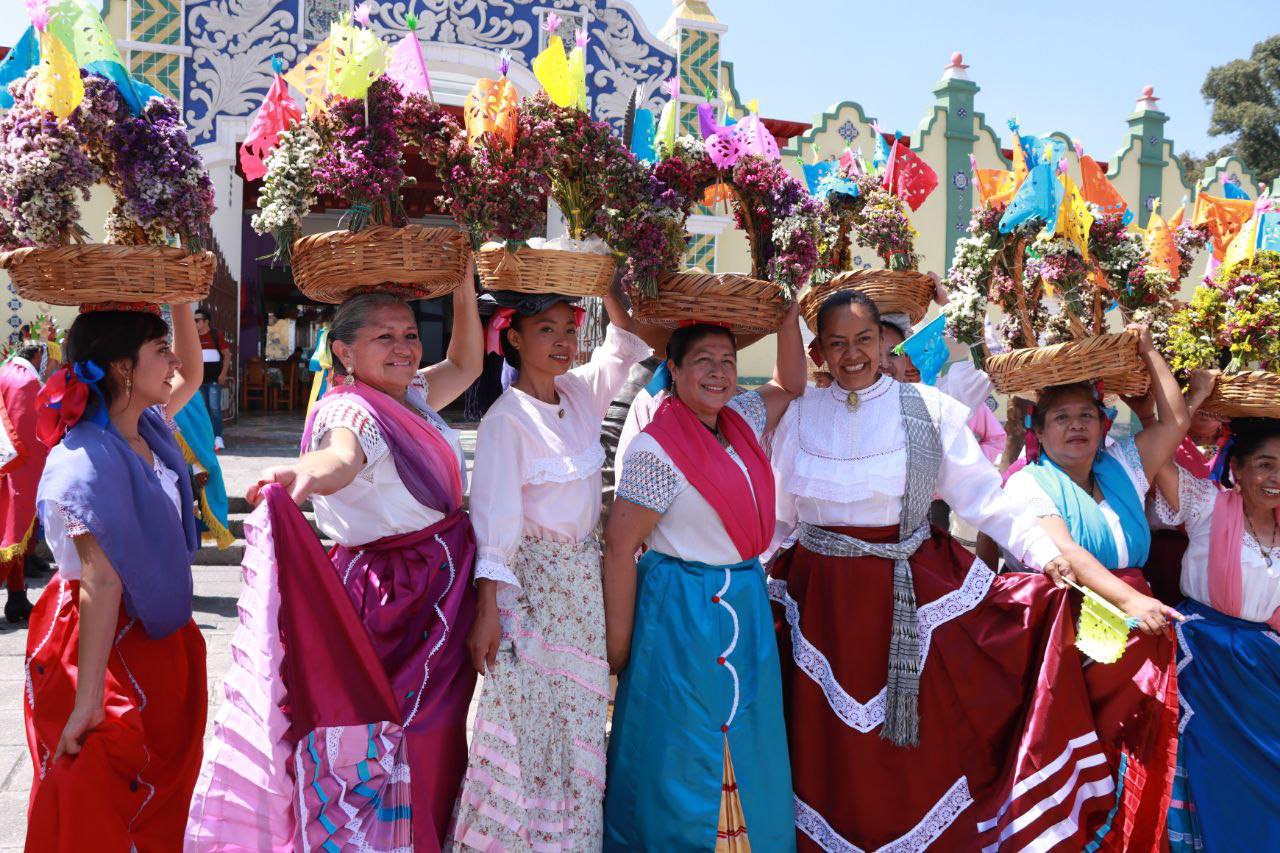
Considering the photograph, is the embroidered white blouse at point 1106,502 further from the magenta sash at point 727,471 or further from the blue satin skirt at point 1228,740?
the magenta sash at point 727,471

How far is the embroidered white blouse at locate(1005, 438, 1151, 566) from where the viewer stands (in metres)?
3.09

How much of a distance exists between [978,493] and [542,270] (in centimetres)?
142

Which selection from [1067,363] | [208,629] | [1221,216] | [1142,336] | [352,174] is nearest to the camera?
[352,174]

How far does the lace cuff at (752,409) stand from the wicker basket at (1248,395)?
1.40 meters

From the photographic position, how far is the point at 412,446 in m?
2.67

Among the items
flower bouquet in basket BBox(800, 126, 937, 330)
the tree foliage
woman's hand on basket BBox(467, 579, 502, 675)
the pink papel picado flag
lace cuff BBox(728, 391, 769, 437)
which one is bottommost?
woman's hand on basket BBox(467, 579, 502, 675)

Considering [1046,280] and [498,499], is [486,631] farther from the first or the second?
[1046,280]

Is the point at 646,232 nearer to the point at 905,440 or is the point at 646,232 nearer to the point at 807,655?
the point at 905,440

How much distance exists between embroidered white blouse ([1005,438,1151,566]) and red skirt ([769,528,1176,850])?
23cm

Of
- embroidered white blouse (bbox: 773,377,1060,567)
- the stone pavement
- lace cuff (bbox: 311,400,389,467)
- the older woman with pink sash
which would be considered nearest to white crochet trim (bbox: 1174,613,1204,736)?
embroidered white blouse (bbox: 773,377,1060,567)

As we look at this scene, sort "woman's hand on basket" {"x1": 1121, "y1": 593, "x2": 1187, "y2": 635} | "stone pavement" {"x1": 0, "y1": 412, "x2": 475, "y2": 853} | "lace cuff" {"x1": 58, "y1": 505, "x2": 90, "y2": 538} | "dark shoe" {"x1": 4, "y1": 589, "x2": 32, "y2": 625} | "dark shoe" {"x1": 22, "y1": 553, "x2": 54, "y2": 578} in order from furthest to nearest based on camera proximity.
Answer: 1. "dark shoe" {"x1": 22, "y1": 553, "x2": 54, "y2": 578}
2. "dark shoe" {"x1": 4, "y1": 589, "x2": 32, "y2": 625}
3. "stone pavement" {"x1": 0, "y1": 412, "x2": 475, "y2": 853}
4. "woman's hand on basket" {"x1": 1121, "y1": 593, "x2": 1187, "y2": 635}
5. "lace cuff" {"x1": 58, "y1": 505, "x2": 90, "y2": 538}

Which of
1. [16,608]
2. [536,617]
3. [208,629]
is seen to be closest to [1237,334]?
[536,617]

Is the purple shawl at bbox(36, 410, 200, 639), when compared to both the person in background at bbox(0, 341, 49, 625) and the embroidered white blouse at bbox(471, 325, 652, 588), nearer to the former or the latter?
the embroidered white blouse at bbox(471, 325, 652, 588)

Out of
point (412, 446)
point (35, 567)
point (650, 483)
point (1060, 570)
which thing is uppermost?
point (412, 446)
